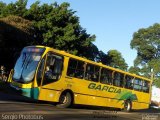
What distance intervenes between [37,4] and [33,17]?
2145mm

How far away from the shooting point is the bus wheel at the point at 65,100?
21388 mm

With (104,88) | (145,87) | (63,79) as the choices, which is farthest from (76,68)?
(145,87)

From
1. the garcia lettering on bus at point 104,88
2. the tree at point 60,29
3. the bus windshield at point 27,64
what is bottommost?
the garcia lettering on bus at point 104,88

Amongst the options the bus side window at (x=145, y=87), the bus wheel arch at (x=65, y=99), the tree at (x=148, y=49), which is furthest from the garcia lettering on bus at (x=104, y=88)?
the tree at (x=148, y=49)

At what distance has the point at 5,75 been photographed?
45125mm

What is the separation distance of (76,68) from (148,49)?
5640 centimetres

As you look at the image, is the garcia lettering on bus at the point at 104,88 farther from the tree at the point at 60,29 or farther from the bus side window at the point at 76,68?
the tree at the point at 60,29

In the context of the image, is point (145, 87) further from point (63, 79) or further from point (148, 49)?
point (148, 49)

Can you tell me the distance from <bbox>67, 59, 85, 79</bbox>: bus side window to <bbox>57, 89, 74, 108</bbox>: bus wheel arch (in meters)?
0.95

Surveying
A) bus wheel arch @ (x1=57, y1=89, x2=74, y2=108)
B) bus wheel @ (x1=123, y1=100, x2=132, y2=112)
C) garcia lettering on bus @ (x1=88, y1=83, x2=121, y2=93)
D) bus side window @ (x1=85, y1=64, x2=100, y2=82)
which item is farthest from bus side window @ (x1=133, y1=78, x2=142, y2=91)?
bus wheel arch @ (x1=57, y1=89, x2=74, y2=108)

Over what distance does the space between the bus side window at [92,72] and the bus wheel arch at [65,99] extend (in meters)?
1.80

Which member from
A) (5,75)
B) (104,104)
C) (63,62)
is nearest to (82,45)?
(5,75)

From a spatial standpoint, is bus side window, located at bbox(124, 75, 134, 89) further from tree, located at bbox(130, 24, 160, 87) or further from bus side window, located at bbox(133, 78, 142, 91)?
tree, located at bbox(130, 24, 160, 87)

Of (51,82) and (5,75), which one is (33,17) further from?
(51,82)
